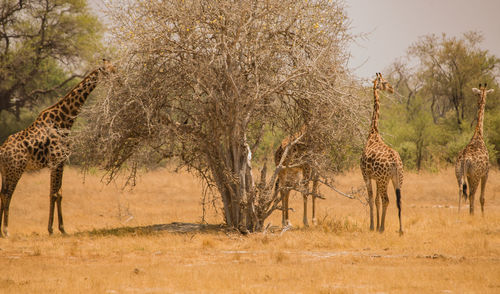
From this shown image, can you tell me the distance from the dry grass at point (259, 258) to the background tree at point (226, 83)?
5.15ft

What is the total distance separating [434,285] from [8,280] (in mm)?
5676

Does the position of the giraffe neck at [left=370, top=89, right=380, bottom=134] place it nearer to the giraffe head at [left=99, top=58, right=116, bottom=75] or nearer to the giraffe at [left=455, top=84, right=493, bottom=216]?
the giraffe at [left=455, top=84, right=493, bottom=216]

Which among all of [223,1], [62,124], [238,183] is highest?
[223,1]

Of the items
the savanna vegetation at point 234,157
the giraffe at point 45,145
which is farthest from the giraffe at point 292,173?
the giraffe at point 45,145

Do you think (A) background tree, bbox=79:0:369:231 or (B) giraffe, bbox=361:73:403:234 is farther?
(B) giraffe, bbox=361:73:403:234

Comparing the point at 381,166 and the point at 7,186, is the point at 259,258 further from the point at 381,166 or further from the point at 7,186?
the point at 7,186

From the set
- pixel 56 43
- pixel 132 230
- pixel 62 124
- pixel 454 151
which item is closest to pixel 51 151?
pixel 62 124

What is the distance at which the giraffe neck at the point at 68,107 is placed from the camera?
12786mm

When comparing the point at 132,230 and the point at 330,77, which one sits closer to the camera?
the point at 330,77

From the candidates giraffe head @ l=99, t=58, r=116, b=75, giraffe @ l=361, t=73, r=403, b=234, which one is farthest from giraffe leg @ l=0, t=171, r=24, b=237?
giraffe @ l=361, t=73, r=403, b=234

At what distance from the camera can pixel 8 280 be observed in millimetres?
7703

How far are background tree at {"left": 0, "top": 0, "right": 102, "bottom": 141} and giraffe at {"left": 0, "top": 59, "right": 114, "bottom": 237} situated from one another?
1568cm

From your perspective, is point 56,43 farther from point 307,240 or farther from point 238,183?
point 307,240

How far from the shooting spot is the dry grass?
24.5 feet
